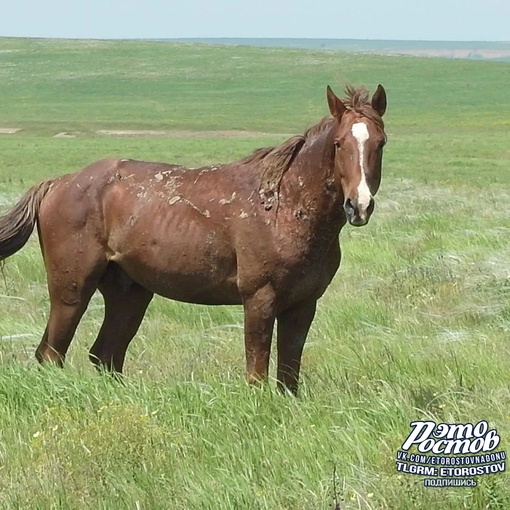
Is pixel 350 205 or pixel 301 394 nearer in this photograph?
pixel 350 205

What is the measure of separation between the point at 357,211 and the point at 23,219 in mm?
2643

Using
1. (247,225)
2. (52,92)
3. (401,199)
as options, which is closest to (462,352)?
(247,225)

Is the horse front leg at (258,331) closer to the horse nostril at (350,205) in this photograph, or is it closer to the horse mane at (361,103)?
the horse nostril at (350,205)

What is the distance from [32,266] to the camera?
32.2ft

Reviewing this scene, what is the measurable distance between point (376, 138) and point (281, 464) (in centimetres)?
181

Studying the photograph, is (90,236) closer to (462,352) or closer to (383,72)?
(462,352)

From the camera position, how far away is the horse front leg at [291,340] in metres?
5.50

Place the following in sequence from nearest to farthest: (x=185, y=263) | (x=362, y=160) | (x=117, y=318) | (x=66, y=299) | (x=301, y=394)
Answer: (x=362, y=160) → (x=301, y=394) → (x=185, y=263) → (x=66, y=299) → (x=117, y=318)

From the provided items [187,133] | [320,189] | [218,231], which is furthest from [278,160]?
[187,133]

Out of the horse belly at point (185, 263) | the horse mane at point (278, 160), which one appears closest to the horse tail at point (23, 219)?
the horse belly at point (185, 263)

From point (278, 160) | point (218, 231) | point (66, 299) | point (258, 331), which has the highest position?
point (278, 160)

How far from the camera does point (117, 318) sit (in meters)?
6.33

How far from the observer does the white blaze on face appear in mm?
4684

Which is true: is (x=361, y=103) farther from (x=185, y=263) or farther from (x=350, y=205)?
(x=185, y=263)
